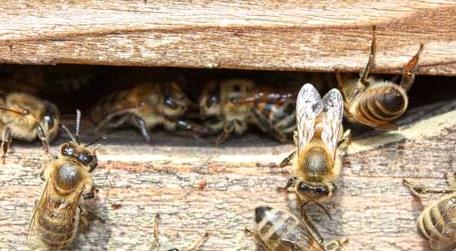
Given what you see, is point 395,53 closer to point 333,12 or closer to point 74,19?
point 333,12

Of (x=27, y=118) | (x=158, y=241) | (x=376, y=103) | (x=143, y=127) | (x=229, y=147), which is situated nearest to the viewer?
(x=158, y=241)

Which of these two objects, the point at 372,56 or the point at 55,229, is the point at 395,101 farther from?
the point at 55,229

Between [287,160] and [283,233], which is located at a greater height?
[287,160]

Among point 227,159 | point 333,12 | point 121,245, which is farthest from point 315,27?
point 121,245

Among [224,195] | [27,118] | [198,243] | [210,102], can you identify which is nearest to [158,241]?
[198,243]

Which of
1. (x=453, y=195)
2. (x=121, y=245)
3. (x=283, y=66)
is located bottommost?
(x=121, y=245)

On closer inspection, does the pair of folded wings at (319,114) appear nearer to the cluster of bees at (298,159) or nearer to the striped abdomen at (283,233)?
the cluster of bees at (298,159)

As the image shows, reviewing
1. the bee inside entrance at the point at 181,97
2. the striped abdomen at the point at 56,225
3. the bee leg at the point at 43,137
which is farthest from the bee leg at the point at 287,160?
the bee leg at the point at 43,137
